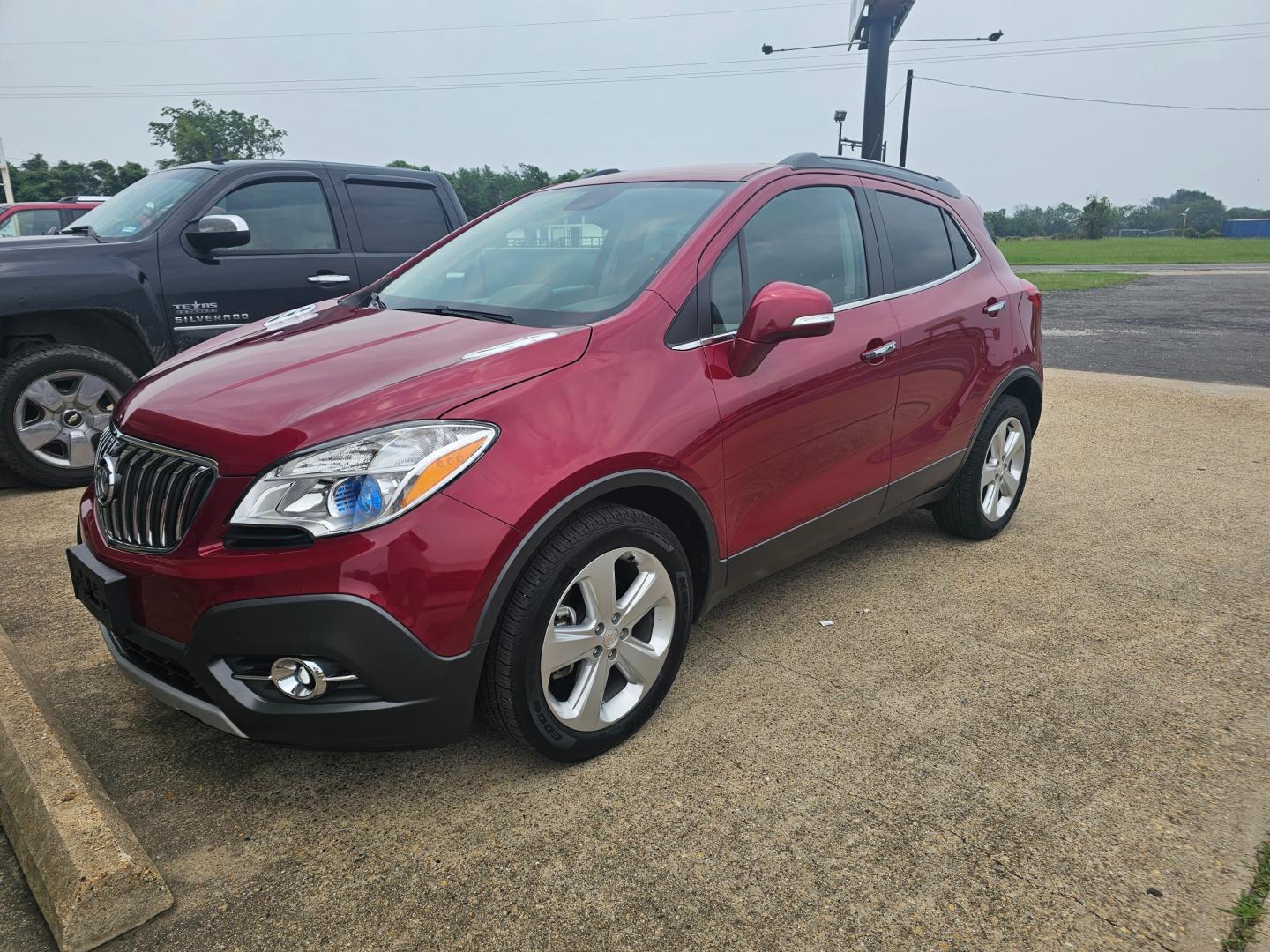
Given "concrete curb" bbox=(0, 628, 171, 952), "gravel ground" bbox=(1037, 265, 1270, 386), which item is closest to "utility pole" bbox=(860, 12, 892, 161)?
"gravel ground" bbox=(1037, 265, 1270, 386)

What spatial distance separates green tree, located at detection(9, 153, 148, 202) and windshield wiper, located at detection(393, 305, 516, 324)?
51.5 metres

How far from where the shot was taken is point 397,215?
646cm

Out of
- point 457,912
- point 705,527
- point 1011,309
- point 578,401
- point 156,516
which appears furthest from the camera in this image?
point 1011,309

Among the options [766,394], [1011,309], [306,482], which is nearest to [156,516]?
[306,482]

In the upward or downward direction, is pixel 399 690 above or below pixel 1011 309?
below

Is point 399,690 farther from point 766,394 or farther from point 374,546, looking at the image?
point 766,394

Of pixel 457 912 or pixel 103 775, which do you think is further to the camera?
pixel 103 775

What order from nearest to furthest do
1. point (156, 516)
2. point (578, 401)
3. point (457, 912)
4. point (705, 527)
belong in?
point (457, 912), point (156, 516), point (578, 401), point (705, 527)

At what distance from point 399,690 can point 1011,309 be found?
3.52 metres

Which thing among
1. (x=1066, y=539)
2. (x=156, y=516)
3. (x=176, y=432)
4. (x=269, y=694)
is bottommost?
(x=1066, y=539)

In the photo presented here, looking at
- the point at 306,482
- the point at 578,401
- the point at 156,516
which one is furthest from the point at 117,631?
the point at 578,401

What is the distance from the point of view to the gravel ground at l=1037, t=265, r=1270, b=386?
10.2 metres

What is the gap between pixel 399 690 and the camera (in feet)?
7.20

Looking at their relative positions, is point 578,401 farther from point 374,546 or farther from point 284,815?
point 284,815
